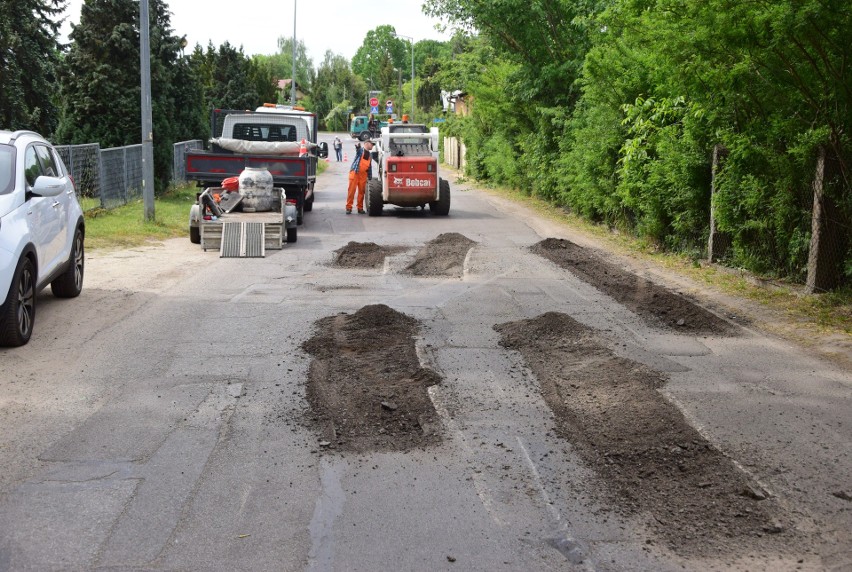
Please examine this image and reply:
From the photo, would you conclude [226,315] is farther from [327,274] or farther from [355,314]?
[327,274]

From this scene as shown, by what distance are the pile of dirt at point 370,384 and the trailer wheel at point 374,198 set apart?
45.2 ft

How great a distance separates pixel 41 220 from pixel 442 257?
7248 mm

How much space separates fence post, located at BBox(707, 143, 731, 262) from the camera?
14.1 meters

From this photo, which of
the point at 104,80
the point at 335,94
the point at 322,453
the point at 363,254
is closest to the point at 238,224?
the point at 363,254

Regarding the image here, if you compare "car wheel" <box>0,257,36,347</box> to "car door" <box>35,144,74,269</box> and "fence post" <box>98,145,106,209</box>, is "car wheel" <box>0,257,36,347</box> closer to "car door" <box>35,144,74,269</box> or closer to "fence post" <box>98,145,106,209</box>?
"car door" <box>35,144,74,269</box>

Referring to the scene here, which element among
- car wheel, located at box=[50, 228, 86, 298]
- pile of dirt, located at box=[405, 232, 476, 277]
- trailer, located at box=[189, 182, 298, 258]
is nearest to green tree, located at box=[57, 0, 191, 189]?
trailer, located at box=[189, 182, 298, 258]

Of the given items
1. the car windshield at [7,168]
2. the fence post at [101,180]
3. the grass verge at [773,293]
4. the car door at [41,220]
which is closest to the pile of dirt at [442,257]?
the grass verge at [773,293]

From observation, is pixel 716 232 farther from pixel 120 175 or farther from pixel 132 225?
pixel 120 175

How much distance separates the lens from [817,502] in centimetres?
509

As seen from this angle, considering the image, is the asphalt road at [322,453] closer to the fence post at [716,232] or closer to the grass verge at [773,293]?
the grass verge at [773,293]

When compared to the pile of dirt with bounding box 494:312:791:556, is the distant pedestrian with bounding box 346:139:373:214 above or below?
above

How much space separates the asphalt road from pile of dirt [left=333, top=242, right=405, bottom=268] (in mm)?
3763

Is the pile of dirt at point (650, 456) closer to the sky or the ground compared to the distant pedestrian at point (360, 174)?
closer to the ground

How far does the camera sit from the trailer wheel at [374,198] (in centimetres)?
2358
